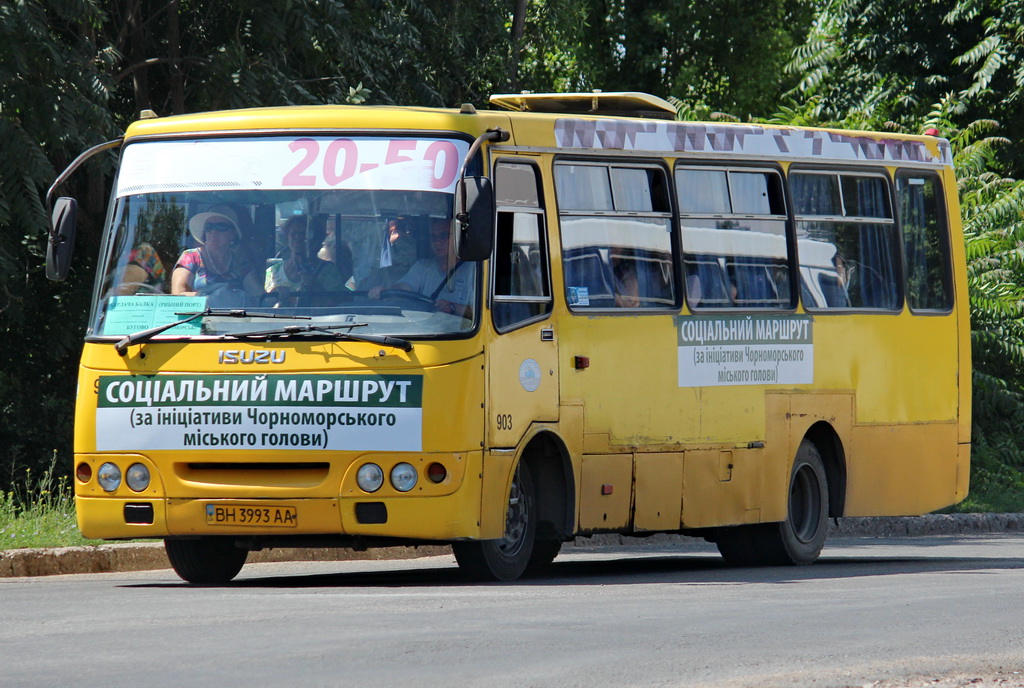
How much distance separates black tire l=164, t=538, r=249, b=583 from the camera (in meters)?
11.9

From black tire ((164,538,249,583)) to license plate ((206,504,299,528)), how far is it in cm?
87

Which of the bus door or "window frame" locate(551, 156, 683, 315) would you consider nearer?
the bus door

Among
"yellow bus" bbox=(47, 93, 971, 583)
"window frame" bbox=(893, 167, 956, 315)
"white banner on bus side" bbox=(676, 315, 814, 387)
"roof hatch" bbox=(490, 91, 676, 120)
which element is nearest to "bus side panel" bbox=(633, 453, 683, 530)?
"yellow bus" bbox=(47, 93, 971, 583)

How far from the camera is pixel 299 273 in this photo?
36.0ft

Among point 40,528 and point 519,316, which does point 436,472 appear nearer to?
point 519,316

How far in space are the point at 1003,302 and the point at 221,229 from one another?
1259 cm

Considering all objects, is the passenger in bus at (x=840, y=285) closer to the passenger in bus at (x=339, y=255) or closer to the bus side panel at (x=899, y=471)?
the bus side panel at (x=899, y=471)

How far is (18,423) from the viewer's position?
19281mm

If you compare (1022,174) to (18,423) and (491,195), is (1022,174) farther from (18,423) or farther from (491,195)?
(491,195)

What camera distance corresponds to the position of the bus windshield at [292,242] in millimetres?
10867

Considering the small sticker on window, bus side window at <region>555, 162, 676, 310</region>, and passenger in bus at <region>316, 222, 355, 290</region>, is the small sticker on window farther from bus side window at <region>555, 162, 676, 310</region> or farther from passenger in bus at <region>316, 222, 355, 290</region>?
passenger in bus at <region>316, 222, 355, 290</region>

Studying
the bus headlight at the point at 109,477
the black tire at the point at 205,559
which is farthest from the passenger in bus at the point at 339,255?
the black tire at the point at 205,559

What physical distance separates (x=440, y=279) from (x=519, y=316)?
736 mm

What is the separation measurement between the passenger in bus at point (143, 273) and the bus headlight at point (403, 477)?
5.94 ft
